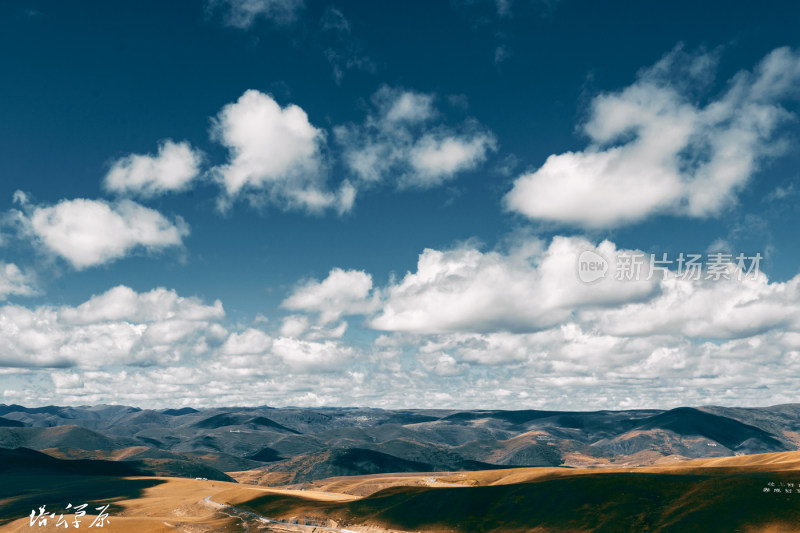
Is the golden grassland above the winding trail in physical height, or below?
A: above

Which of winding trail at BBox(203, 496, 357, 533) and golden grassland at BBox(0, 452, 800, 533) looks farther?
winding trail at BBox(203, 496, 357, 533)

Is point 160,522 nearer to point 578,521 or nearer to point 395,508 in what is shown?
point 395,508

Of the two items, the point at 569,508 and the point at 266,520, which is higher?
the point at 569,508

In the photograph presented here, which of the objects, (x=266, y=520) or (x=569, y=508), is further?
(x=266, y=520)

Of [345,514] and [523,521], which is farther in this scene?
[345,514]

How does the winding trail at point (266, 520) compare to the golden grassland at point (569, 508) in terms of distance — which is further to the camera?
the winding trail at point (266, 520)

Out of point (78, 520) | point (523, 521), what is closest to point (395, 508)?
→ point (523, 521)

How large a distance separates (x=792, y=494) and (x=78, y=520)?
175239 millimetres

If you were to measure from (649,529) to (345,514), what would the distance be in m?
80.3

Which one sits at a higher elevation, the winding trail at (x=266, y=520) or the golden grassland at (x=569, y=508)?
the golden grassland at (x=569, y=508)

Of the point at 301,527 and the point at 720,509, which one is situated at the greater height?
the point at 720,509

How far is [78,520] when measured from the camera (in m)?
159

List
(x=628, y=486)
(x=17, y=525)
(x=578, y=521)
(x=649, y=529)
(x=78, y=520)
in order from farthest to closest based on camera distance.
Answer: (x=17, y=525)
(x=78, y=520)
(x=628, y=486)
(x=578, y=521)
(x=649, y=529)

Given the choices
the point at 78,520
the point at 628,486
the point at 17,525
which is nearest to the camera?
the point at 628,486
